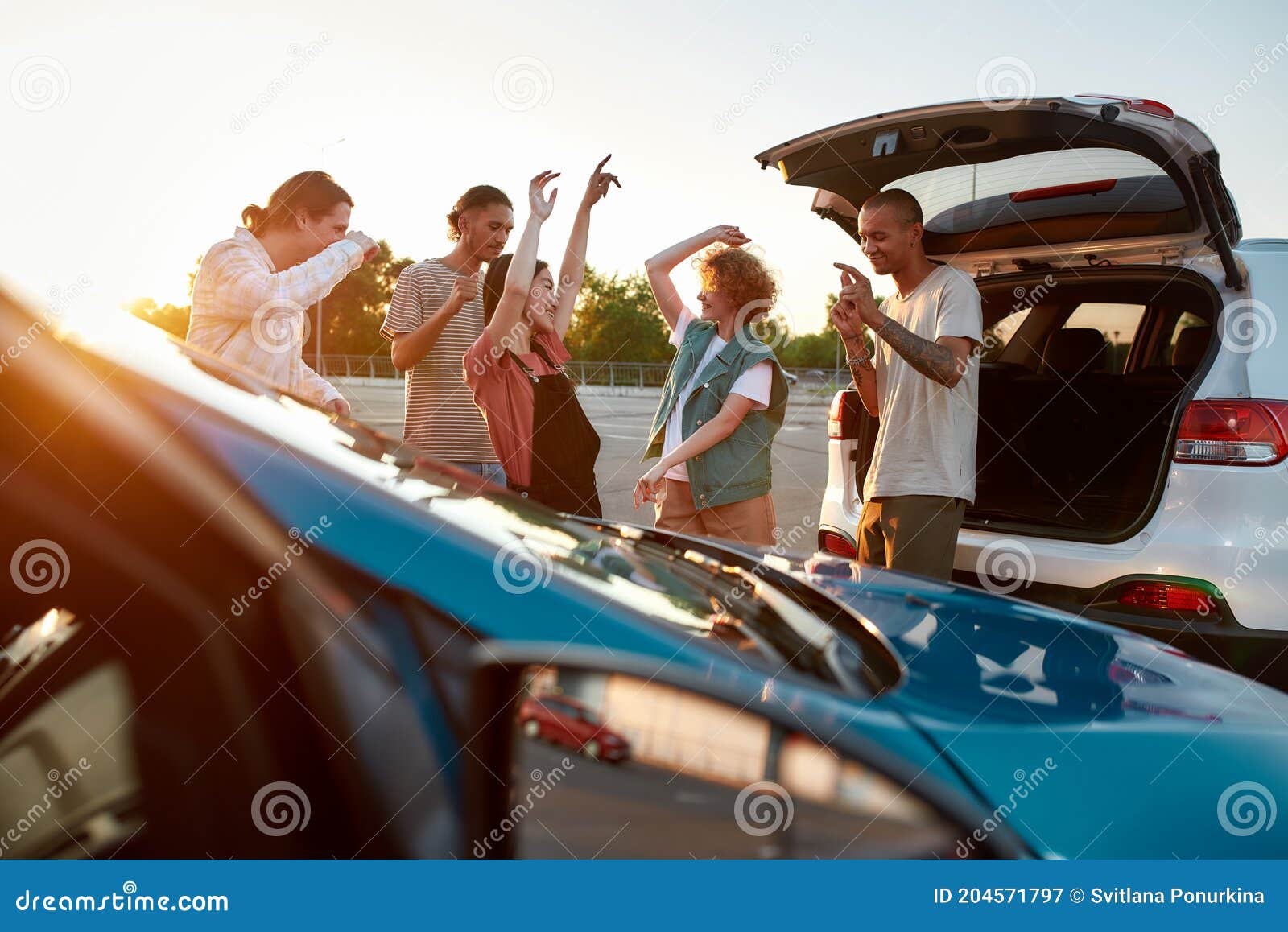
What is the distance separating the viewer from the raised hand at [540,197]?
339cm

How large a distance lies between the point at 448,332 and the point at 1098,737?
9.20ft

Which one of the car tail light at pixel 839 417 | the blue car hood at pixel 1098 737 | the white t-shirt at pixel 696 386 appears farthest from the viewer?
the car tail light at pixel 839 417

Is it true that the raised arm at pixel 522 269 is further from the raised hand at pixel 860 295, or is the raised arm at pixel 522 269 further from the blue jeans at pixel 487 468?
the raised hand at pixel 860 295

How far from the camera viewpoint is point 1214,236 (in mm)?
2992

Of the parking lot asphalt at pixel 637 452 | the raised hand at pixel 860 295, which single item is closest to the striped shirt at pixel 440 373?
the raised hand at pixel 860 295

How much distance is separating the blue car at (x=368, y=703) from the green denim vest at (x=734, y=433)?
2.17m

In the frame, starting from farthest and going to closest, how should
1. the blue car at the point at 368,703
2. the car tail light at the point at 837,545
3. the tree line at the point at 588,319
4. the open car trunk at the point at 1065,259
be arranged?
the tree line at the point at 588,319 < the car tail light at the point at 837,545 < the open car trunk at the point at 1065,259 < the blue car at the point at 368,703

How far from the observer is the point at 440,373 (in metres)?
3.62

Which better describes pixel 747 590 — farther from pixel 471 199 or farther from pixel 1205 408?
pixel 471 199

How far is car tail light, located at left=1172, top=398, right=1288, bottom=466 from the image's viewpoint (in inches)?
103

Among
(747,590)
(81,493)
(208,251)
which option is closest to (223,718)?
(81,493)

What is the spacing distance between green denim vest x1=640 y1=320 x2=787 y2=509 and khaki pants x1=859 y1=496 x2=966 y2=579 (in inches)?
18.7

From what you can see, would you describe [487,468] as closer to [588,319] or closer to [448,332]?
[448,332]

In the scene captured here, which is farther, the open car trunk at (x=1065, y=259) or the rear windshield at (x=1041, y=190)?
the rear windshield at (x=1041, y=190)
